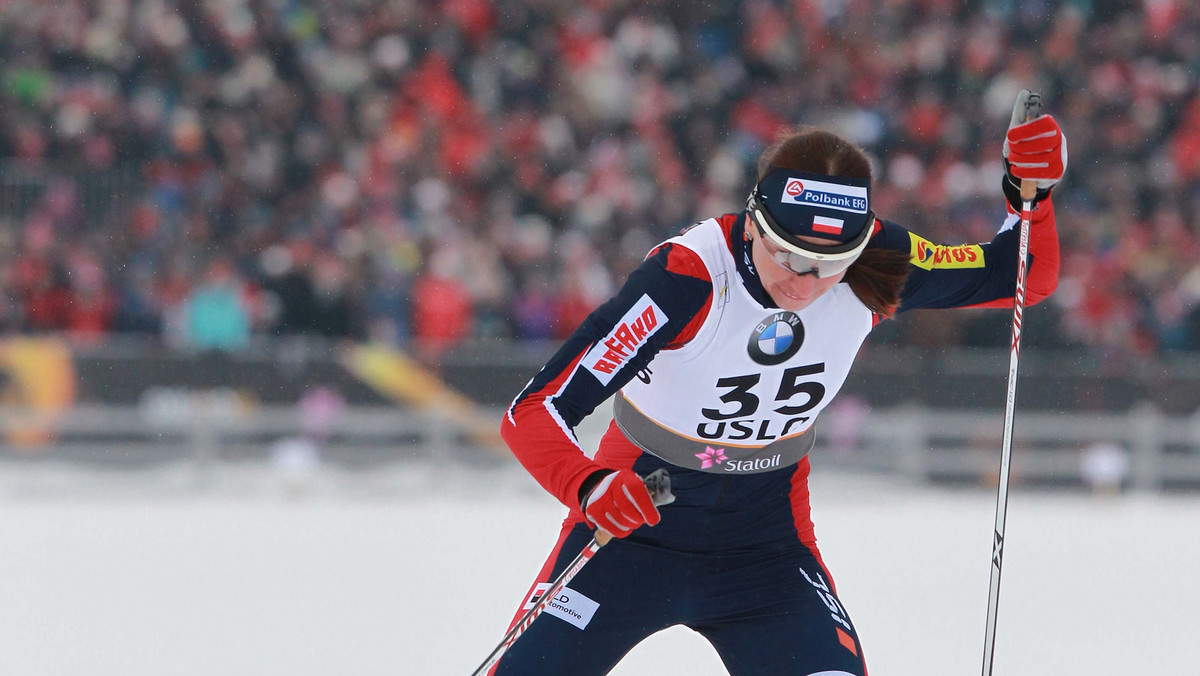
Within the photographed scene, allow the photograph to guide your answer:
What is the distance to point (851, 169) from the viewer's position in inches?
134

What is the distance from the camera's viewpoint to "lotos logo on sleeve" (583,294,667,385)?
336cm

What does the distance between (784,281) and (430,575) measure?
4.93 m

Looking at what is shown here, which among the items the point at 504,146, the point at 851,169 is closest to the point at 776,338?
the point at 851,169

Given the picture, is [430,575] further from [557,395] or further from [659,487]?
[659,487]

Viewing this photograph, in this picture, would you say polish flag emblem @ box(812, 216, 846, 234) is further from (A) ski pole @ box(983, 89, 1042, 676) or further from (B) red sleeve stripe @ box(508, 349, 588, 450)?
(A) ski pole @ box(983, 89, 1042, 676)

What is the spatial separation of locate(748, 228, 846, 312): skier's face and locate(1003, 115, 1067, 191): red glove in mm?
645

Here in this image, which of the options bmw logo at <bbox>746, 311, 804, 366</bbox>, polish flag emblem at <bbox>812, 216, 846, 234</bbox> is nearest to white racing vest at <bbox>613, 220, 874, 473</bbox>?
bmw logo at <bbox>746, 311, 804, 366</bbox>

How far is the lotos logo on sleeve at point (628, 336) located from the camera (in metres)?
3.36

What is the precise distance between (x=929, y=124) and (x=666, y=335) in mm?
11170

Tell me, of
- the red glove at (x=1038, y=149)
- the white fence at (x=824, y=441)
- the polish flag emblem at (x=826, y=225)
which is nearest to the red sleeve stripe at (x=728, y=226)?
the polish flag emblem at (x=826, y=225)

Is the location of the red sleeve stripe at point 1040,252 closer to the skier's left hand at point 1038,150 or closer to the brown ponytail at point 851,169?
the skier's left hand at point 1038,150

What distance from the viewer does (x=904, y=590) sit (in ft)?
25.6

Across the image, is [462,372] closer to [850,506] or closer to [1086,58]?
[850,506]

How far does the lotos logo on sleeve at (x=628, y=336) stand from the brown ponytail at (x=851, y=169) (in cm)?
42
